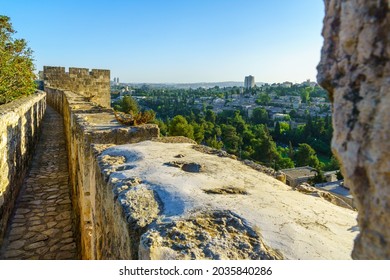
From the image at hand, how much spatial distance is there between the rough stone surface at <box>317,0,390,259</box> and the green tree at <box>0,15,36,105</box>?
27.3ft

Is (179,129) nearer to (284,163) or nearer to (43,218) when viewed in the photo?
(284,163)

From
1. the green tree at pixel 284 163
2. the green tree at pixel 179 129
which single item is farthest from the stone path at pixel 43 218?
the green tree at pixel 284 163

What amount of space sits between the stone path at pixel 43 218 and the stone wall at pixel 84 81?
7.68 metres

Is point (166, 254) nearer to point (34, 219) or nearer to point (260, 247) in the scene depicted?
point (260, 247)

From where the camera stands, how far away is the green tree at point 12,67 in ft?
25.5

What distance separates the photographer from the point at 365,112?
70cm

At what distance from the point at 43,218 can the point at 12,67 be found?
212 inches

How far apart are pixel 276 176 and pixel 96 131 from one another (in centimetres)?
172

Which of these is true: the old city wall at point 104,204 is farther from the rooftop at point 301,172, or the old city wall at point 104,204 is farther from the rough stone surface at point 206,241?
the rooftop at point 301,172

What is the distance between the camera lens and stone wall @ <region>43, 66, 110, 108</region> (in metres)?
14.2

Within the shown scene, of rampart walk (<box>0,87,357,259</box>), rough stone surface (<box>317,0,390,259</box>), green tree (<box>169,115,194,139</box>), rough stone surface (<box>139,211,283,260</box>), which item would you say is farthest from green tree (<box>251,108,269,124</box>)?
rough stone surface (<box>317,0,390,259</box>)

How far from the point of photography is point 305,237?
4.18 feet

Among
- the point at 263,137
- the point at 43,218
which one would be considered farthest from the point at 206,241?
the point at 263,137

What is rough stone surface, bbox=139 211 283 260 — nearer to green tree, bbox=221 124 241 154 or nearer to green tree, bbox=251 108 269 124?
green tree, bbox=221 124 241 154
